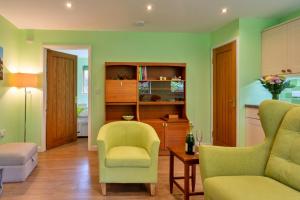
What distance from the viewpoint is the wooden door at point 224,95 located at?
16.9ft

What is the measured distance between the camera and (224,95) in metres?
5.50

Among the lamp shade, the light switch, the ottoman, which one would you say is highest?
the lamp shade

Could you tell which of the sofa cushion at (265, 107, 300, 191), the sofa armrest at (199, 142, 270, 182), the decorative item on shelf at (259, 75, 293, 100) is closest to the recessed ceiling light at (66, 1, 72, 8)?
the sofa armrest at (199, 142, 270, 182)

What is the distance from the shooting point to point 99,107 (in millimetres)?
5863

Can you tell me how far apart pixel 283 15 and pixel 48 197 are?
176 inches

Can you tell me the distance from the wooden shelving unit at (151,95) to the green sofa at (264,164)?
2802 millimetres

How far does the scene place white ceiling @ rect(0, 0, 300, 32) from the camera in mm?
4098

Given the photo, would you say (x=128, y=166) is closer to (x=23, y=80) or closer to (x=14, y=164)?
(x=14, y=164)

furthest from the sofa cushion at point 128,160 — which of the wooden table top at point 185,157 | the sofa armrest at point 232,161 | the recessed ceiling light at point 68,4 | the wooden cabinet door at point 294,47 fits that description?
the wooden cabinet door at point 294,47

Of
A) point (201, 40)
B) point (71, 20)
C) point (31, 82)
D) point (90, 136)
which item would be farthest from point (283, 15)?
point (31, 82)

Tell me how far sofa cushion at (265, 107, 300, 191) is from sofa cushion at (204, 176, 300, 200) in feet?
0.22

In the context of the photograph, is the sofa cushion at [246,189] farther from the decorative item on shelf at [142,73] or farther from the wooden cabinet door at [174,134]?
the decorative item on shelf at [142,73]

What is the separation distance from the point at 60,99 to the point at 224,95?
3.51 metres

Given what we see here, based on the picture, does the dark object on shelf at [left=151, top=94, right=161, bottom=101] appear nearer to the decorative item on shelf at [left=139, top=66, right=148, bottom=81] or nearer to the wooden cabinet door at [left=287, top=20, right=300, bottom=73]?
the decorative item on shelf at [left=139, top=66, right=148, bottom=81]
